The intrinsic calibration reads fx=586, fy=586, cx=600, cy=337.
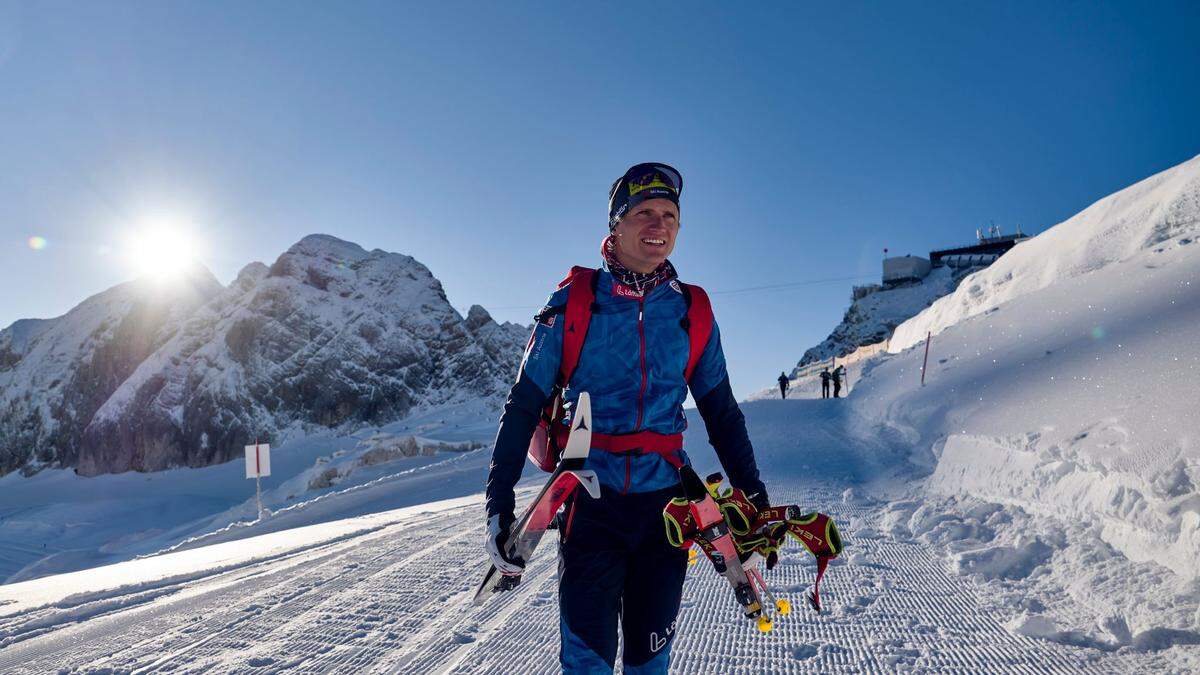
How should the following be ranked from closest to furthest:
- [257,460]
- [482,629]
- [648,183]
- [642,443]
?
1. [642,443]
2. [648,183]
3. [482,629]
4. [257,460]

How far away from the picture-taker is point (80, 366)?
9131 centimetres

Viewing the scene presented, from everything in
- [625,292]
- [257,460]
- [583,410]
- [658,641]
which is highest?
[625,292]

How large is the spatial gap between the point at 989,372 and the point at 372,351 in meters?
73.7

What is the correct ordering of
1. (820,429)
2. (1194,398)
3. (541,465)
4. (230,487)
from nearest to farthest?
(541,465), (1194,398), (820,429), (230,487)

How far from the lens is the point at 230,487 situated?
50.2m

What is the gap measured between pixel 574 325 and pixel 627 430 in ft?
1.50

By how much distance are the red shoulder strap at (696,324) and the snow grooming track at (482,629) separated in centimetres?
188

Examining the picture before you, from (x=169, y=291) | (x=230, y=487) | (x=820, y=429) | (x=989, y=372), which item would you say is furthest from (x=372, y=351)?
(x=989, y=372)

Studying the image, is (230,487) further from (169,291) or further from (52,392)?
(52,392)

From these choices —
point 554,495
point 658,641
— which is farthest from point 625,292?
point 658,641

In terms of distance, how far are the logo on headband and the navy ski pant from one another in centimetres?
125

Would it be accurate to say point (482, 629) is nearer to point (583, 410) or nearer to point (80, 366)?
point (583, 410)

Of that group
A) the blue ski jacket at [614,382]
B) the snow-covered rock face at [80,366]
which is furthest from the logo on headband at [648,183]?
the snow-covered rock face at [80,366]

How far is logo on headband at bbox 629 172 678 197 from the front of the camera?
8.18 ft
